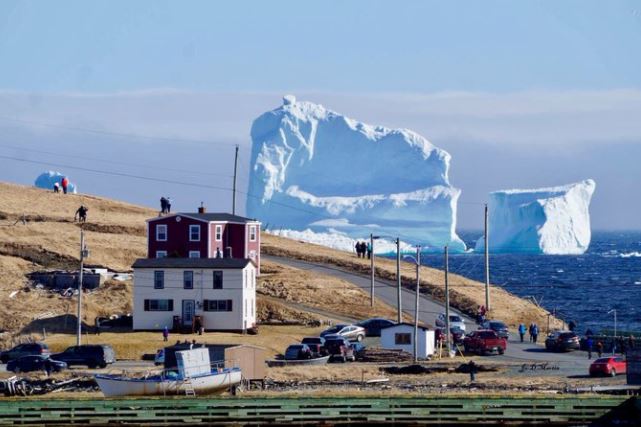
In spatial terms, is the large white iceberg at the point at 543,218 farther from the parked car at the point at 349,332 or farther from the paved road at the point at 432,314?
the parked car at the point at 349,332

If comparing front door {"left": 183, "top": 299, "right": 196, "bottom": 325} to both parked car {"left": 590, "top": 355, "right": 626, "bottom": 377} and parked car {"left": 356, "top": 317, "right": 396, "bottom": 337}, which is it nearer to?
parked car {"left": 356, "top": 317, "right": 396, "bottom": 337}

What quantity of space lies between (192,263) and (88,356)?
46.0 feet

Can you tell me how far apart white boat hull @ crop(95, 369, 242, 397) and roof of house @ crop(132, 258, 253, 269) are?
23.7 metres

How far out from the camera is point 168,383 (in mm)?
45875

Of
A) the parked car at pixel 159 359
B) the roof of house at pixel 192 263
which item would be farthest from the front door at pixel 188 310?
the parked car at pixel 159 359

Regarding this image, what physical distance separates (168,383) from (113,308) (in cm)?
3030

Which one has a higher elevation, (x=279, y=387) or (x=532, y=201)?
(x=532, y=201)

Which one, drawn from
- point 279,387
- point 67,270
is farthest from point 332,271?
point 279,387

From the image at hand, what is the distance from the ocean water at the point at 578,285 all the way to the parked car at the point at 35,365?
137 feet

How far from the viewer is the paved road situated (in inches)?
2391

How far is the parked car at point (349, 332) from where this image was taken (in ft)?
226

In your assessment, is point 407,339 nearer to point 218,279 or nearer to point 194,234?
point 218,279

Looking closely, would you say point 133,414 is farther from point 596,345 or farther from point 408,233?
point 408,233

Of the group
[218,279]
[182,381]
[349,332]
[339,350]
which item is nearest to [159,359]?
[339,350]
